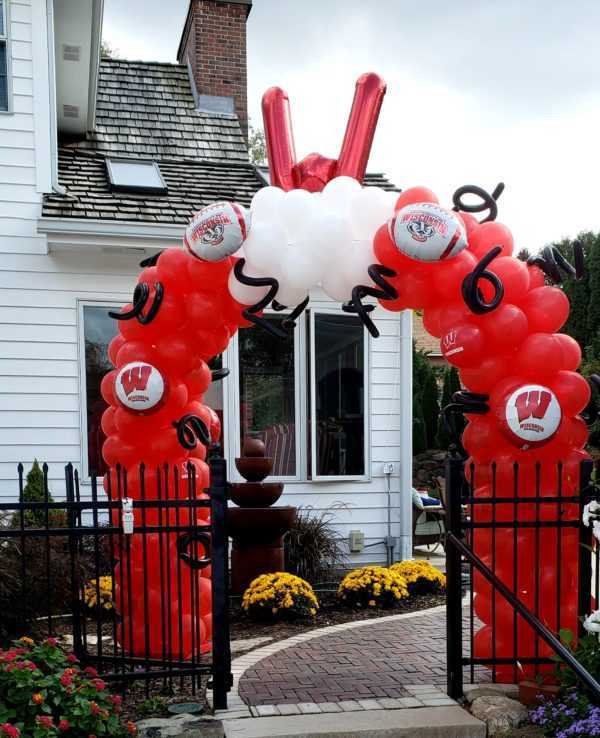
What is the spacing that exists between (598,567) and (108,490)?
3.26 m

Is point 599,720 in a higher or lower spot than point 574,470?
lower

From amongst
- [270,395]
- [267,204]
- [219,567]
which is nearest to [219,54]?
[270,395]

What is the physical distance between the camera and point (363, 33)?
689cm

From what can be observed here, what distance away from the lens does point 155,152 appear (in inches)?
392

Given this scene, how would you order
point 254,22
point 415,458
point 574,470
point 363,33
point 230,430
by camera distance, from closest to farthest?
point 574,470, point 363,33, point 230,430, point 254,22, point 415,458

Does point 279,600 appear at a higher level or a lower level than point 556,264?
lower

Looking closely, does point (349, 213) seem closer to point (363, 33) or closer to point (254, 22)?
point (363, 33)

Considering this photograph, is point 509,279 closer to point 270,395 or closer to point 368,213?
point 368,213

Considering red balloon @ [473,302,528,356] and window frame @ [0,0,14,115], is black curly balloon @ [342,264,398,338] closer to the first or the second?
red balloon @ [473,302,528,356]

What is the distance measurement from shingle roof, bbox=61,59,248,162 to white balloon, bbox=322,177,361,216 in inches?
210

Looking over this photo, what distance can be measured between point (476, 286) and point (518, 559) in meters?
1.74

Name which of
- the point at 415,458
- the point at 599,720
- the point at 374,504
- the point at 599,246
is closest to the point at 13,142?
the point at 374,504

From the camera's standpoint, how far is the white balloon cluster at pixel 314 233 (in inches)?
195

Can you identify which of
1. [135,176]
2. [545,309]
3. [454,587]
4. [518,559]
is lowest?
[454,587]
